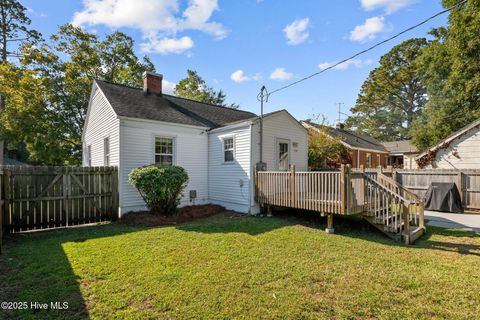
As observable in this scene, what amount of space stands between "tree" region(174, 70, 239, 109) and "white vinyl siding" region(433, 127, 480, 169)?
22627mm

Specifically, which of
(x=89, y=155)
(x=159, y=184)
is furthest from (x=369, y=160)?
(x=89, y=155)

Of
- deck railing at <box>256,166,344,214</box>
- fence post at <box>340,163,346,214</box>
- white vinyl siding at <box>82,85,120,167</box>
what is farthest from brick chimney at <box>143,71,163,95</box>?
fence post at <box>340,163,346,214</box>

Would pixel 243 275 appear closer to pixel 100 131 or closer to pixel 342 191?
pixel 342 191

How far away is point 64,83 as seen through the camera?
1873 centimetres

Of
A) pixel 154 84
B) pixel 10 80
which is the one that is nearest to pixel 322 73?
pixel 154 84

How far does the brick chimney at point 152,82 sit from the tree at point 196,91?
15268 millimetres

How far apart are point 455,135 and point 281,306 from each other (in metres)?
13.1

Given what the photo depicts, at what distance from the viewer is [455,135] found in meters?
11.2

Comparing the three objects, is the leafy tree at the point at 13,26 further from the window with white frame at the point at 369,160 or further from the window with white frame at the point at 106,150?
the window with white frame at the point at 369,160

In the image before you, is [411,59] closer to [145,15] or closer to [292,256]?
[145,15]

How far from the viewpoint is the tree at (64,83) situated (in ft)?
58.3

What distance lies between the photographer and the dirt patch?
770 centimetres

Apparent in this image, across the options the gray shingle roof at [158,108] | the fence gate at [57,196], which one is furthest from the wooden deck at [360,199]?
the fence gate at [57,196]

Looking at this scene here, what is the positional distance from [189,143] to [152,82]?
4328mm
